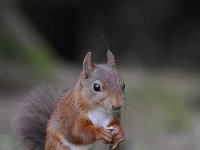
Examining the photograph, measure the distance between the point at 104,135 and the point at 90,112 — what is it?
5.9 inches

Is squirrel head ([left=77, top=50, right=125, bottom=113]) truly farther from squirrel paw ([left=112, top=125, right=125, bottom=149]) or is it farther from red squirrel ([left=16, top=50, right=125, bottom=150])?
squirrel paw ([left=112, top=125, right=125, bottom=149])

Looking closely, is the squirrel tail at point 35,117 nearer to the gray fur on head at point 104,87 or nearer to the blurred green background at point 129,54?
the gray fur on head at point 104,87

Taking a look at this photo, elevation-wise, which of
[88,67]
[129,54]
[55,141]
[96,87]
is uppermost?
[129,54]

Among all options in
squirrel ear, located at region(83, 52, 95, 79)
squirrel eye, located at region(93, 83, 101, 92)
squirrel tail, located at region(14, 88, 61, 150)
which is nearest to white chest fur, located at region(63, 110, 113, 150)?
squirrel eye, located at region(93, 83, 101, 92)

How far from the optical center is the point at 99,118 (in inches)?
142

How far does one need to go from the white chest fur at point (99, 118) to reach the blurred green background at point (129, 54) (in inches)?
99.1

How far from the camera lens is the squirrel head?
3.51m

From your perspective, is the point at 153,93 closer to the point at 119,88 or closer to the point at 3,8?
the point at 3,8

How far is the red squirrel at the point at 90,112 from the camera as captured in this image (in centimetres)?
355

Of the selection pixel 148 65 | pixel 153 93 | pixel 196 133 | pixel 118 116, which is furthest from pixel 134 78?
pixel 118 116

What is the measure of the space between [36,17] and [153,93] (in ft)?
9.95

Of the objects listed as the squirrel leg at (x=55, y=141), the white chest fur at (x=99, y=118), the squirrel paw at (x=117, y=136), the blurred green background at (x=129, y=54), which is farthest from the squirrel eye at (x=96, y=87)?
the blurred green background at (x=129, y=54)

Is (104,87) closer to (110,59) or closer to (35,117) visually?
(110,59)

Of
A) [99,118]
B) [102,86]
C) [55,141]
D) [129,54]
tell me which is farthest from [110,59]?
[129,54]
